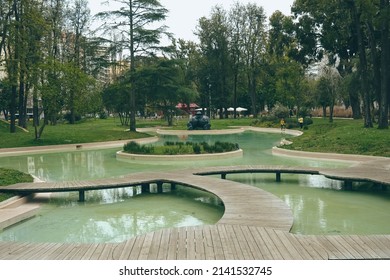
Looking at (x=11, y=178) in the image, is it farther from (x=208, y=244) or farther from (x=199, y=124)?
(x=199, y=124)

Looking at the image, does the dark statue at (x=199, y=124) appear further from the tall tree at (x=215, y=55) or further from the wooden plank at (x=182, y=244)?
the wooden plank at (x=182, y=244)

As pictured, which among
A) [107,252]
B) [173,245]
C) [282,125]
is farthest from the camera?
[282,125]

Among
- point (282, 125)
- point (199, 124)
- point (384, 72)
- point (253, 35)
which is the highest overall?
point (253, 35)

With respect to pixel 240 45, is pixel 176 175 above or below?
below

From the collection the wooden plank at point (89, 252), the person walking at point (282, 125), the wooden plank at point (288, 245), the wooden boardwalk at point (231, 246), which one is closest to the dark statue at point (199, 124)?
the person walking at point (282, 125)

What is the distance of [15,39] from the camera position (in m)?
28.9

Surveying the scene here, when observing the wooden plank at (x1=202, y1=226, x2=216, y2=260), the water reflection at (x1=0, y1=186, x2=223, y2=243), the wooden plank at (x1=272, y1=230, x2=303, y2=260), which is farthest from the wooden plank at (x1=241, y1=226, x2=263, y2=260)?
the water reflection at (x1=0, y1=186, x2=223, y2=243)

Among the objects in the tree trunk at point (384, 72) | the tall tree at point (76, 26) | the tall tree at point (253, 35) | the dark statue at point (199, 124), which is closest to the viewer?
the tree trunk at point (384, 72)

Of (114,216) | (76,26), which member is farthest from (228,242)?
(76,26)

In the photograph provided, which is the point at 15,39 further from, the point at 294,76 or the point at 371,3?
the point at 294,76

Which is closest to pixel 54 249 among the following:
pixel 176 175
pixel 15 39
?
pixel 176 175

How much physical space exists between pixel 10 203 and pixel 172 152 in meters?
10.00

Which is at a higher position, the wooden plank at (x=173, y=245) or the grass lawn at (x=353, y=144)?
the grass lawn at (x=353, y=144)

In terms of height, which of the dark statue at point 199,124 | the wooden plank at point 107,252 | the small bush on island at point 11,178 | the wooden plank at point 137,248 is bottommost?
the small bush on island at point 11,178
